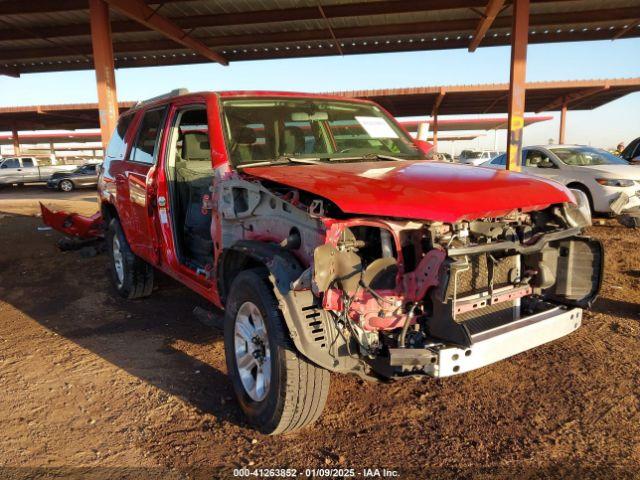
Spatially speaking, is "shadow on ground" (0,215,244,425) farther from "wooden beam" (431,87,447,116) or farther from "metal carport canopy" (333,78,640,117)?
"wooden beam" (431,87,447,116)

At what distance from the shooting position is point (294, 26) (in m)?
12.9

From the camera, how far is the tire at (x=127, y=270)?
5.23 metres

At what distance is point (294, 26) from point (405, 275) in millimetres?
11962

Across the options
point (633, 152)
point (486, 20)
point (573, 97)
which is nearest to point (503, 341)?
point (633, 152)

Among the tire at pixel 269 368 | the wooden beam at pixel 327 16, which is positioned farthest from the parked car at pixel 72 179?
the tire at pixel 269 368

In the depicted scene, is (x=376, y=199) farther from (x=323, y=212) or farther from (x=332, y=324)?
(x=332, y=324)

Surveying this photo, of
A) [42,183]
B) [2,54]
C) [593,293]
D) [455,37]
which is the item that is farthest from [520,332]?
[42,183]

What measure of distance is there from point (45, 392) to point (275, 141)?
2.43 metres

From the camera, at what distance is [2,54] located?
48.8ft

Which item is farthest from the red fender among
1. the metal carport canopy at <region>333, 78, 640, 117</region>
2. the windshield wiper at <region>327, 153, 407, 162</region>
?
the metal carport canopy at <region>333, 78, 640, 117</region>

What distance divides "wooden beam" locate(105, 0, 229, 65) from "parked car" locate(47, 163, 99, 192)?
452 inches

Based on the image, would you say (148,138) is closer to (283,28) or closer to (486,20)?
(486,20)

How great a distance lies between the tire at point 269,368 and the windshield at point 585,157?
9047 mm

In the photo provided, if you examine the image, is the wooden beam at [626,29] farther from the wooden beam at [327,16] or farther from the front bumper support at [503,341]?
the front bumper support at [503,341]
